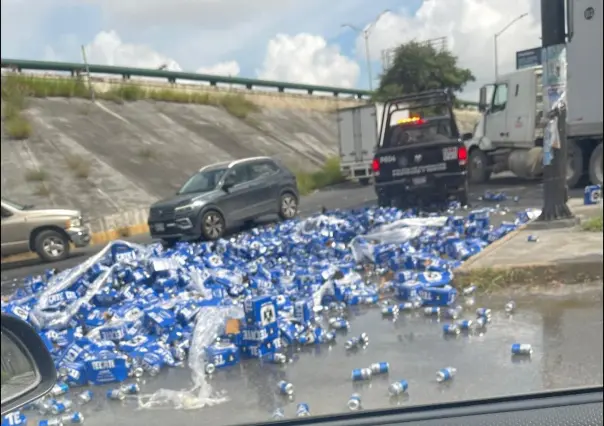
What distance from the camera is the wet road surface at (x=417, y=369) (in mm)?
4410

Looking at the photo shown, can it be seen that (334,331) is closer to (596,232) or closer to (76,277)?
(76,277)

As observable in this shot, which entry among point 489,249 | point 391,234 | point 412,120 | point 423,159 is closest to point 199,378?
point 489,249

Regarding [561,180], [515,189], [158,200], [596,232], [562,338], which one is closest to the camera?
[562,338]

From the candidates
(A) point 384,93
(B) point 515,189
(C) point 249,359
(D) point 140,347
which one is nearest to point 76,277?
(D) point 140,347

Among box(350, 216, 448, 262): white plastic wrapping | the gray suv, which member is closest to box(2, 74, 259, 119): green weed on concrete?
the gray suv

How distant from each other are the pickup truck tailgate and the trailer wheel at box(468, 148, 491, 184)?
212 inches

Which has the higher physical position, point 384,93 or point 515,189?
point 384,93

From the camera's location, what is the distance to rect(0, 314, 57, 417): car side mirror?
1.60m

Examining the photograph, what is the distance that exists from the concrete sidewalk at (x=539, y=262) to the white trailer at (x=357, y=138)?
12.5 metres

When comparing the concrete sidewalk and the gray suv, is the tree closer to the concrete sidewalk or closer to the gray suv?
the concrete sidewalk

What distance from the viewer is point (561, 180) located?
923 centimetres

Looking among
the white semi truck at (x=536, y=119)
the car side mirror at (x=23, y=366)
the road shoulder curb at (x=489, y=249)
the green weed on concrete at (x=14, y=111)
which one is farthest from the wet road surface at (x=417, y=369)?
the green weed on concrete at (x=14, y=111)

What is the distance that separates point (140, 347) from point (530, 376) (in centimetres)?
308

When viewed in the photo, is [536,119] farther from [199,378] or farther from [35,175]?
[199,378]
